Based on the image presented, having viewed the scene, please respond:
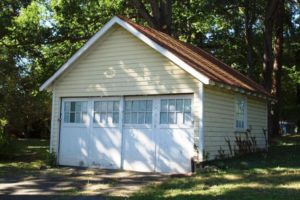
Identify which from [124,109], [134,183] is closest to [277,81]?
[124,109]

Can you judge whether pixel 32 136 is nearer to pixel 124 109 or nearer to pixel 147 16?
pixel 147 16

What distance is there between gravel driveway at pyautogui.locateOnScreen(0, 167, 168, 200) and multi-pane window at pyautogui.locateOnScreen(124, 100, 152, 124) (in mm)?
1810

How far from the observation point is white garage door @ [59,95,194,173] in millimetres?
15711

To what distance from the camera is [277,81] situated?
30.4m

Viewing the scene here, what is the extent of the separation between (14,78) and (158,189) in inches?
493

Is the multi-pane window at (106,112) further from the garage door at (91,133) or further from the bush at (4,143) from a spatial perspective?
the bush at (4,143)

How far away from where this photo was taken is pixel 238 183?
12.1m

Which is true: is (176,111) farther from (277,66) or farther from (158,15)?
(277,66)

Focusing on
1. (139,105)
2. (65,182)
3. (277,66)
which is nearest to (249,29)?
(277,66)

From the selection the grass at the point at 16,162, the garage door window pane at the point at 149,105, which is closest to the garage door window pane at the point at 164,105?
the garage door window pane at the point at 149,105

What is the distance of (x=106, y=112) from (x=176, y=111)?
116 inches

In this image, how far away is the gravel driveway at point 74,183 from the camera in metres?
11.8

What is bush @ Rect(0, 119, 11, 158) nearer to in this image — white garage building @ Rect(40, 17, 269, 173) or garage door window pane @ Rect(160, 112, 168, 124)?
white garage building @ Rect(40, 17, 269, 173)

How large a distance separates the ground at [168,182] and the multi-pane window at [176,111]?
1.71m
